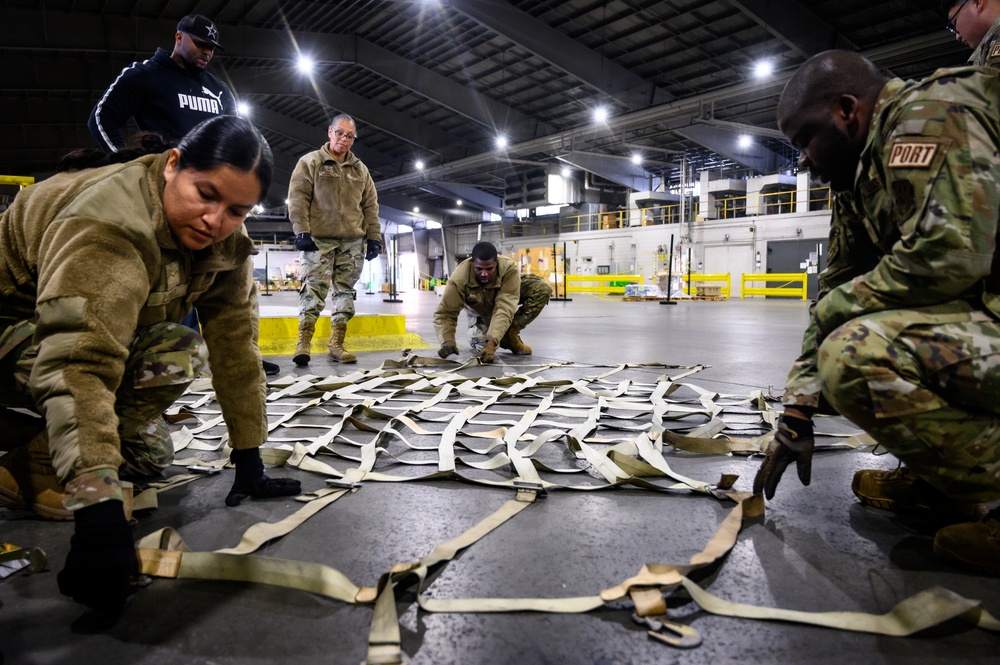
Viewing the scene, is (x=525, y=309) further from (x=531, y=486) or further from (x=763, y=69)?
(x=763, y=69)

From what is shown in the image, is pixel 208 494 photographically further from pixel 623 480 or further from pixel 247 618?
pixel 623 480

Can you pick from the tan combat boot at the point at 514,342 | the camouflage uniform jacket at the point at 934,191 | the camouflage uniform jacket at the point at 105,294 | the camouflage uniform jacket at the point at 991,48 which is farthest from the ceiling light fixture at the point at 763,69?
the camouflage uniform jacket at the point at 105,294

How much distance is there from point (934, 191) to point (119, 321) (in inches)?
68.4

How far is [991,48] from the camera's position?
2.17 metres

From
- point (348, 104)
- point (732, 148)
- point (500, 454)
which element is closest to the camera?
point (500, 454)

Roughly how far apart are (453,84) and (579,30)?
15.5ft

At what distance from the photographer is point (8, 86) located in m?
14.3

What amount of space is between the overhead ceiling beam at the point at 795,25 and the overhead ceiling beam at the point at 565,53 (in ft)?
13.8

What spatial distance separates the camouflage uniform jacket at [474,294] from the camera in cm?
511

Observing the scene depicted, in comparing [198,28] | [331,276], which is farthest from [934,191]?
[331,276]

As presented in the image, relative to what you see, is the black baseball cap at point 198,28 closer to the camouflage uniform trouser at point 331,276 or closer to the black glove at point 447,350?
the camouflage uniform trouser at point 331,276

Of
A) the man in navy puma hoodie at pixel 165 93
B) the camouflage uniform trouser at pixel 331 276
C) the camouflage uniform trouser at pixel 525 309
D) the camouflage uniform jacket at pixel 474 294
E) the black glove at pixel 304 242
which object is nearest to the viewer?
the man in navy puma hoodie at pixel 165 93

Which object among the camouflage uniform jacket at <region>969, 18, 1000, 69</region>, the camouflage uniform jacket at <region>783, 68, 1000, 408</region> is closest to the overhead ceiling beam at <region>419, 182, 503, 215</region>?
the camouflage uniform jacket at <region>969, 18, 1000, 69</region>

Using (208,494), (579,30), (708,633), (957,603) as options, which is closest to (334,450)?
(208,494)
